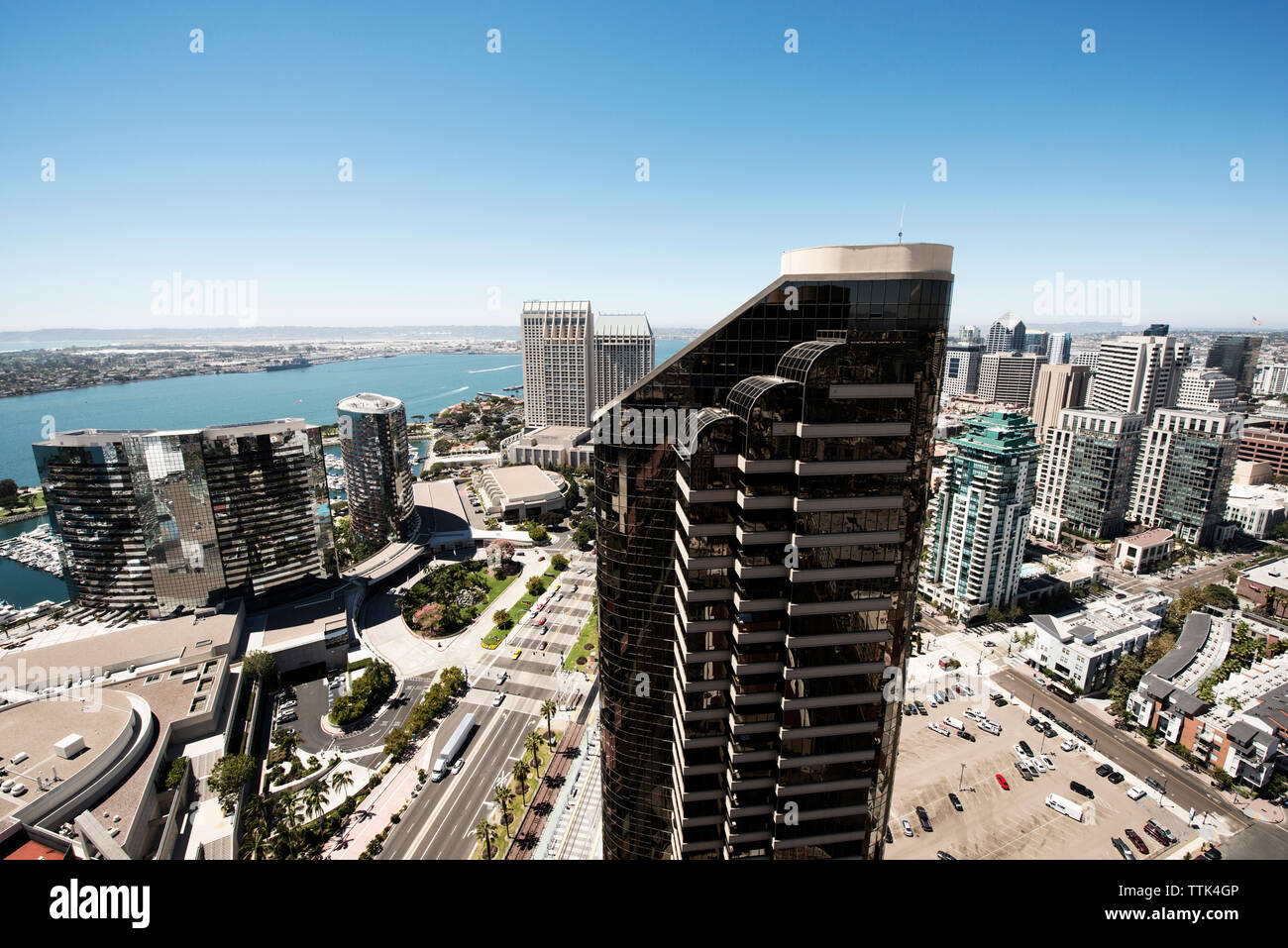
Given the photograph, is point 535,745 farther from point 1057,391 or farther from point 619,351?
point 1057,391

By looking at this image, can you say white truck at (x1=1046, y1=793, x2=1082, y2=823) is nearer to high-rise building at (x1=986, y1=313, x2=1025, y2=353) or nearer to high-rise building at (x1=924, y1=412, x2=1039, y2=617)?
high-rise building at (x1=924, y1=412, x2=1039, y2=617)

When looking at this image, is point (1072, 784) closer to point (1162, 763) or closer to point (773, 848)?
point (1162, 763)

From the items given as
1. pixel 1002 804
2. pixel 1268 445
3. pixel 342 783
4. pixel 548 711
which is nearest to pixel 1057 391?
pixel 1268 445

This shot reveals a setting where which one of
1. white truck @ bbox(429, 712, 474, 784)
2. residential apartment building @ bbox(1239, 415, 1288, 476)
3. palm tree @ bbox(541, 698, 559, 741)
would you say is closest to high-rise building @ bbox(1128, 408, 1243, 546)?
residential apartment building @ bbox(1239, 415, 1288, 476)

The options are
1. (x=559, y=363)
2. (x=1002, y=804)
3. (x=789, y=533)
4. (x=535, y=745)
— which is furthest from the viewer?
(x=559, y=363)

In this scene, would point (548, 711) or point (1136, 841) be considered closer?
point (1136, 841)
